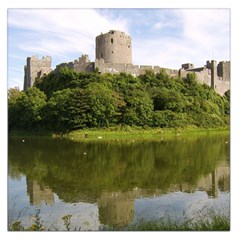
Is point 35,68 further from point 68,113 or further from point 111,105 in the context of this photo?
point 111,105

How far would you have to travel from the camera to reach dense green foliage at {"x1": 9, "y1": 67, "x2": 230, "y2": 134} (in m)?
22.0

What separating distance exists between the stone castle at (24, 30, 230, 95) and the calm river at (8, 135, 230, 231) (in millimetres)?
16090

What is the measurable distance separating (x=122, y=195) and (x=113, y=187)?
0.71m

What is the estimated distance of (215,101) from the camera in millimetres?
27312

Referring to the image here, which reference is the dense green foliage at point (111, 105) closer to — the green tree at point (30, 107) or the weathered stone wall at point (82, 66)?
the green tree at point (30, 107)

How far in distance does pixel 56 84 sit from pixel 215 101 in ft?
37.6

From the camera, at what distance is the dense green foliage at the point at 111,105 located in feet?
72.2

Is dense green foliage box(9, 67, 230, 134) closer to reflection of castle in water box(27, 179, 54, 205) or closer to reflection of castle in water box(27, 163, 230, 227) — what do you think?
reflection of castle in water box(27, 179, 54, 205)

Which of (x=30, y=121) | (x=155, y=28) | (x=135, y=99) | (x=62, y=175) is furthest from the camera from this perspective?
(x=135, y=99)

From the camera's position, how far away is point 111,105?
22.8 m

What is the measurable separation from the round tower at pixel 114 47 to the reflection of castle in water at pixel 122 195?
1982 cm

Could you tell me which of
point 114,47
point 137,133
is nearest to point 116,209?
point 137,133
